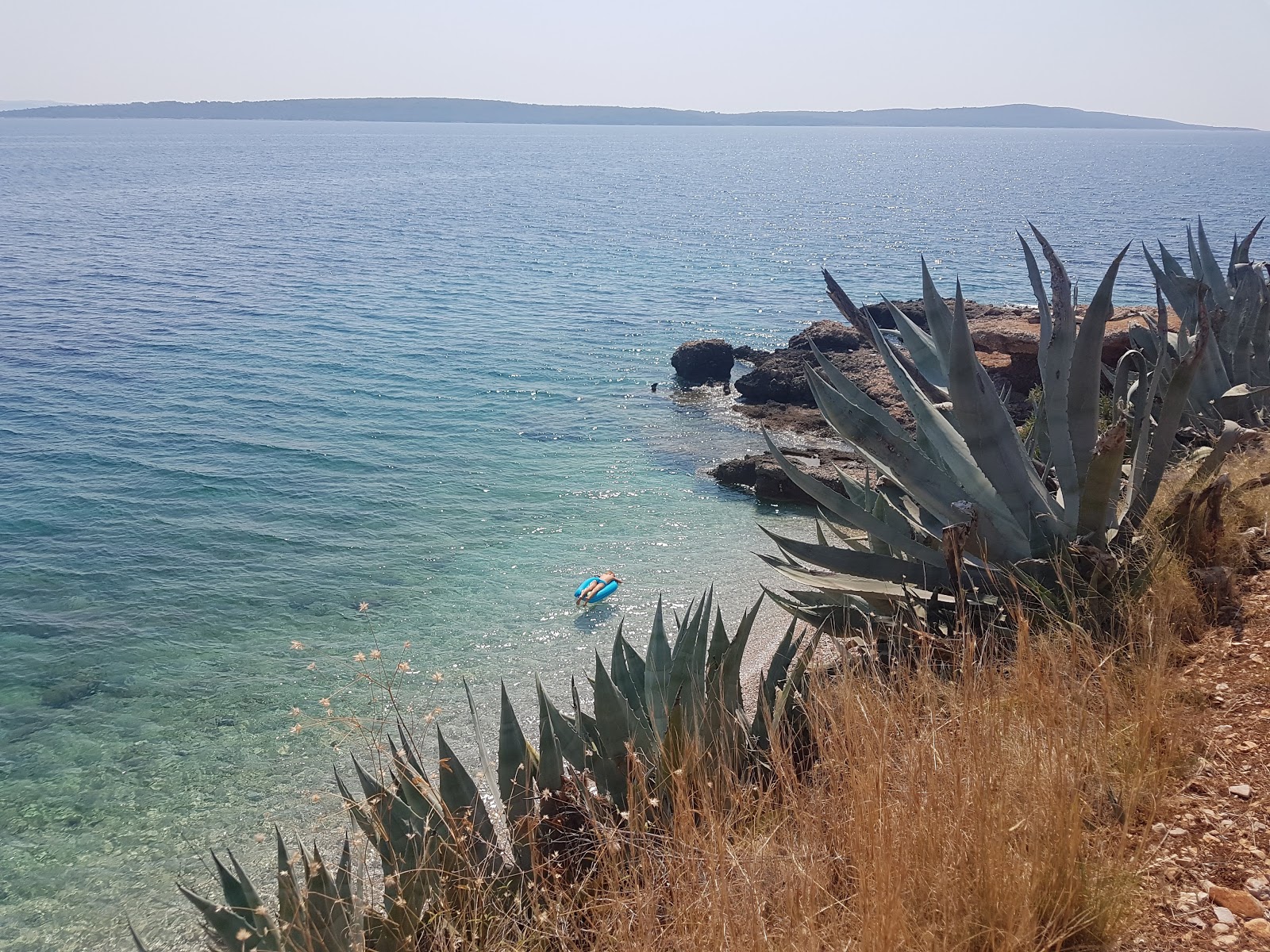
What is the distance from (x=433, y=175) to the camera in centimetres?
9675

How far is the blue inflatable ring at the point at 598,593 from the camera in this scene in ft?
32.6

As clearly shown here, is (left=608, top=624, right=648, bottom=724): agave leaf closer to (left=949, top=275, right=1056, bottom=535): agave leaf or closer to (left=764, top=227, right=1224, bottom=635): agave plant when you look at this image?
(left=764, top=227, right=1224, bottom=635): agave plant

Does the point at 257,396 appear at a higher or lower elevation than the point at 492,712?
higher

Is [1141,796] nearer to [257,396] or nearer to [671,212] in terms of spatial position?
[257,396]

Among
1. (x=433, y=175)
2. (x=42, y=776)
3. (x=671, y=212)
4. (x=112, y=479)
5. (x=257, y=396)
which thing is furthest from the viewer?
(x=433, y=175)

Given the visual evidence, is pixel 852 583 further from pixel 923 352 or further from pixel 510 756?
pixel 923 352

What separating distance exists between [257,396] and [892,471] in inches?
654

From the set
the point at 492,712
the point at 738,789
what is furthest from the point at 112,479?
the point at 738,789

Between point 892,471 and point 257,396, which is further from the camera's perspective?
point 257,396

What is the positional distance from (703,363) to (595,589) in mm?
11234

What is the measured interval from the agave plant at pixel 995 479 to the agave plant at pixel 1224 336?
186 centimetres

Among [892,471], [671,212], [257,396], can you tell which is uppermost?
[671,212]

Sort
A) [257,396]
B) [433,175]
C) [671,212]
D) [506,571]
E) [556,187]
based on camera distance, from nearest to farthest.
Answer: [506,571], [257,396], [671,212], [556,187], [433,175]

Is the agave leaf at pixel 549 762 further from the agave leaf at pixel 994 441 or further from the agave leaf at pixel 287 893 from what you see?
the agave leaf at pixel 994 441
